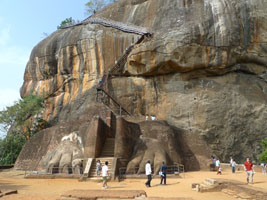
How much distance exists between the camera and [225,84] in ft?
85.9

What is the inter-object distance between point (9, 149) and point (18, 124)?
115 inches

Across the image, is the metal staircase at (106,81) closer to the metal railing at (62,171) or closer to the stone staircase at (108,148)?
the stone staircase at (108,148)

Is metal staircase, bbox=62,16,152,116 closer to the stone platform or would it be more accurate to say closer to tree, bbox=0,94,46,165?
tree, bbox=0,94,46,165

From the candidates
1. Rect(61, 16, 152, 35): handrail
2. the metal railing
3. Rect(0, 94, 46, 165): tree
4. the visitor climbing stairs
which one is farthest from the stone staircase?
Rect(0, 94, 46, 165): tree

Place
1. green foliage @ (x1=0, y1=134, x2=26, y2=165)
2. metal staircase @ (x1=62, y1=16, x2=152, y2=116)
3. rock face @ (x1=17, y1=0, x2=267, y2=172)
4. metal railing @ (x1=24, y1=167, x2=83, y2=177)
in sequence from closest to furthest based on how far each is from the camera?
metal railing @ (x1=24, y1=167, x2=83, y2=177)
rock face @ (x1=17, y1=0, x2=267, y2=172)
metal staircase @ (x1=62, y1=16, x2=152, y2=116)
green foliage @ (x1=0, y1=134, x2=26, y2=165)

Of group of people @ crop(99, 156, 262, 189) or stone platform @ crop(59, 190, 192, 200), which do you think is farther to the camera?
group of people @ crop(99, 156, 262, 189)

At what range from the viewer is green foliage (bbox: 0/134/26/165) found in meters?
29.2

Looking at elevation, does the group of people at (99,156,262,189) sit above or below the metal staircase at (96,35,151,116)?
below

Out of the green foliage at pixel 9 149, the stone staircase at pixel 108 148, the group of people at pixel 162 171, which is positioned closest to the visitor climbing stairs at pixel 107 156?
the stone staircase at pixel 108 148

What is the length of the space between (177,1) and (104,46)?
28.5 ft

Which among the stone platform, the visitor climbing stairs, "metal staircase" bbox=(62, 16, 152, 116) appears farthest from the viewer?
"metal staircase" bbox=(62, 16, 152, 116)

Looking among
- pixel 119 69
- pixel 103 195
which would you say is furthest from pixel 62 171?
pixel 119 69

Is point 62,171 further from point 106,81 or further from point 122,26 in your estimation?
point 122,26

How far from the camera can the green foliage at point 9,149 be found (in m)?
29.2
